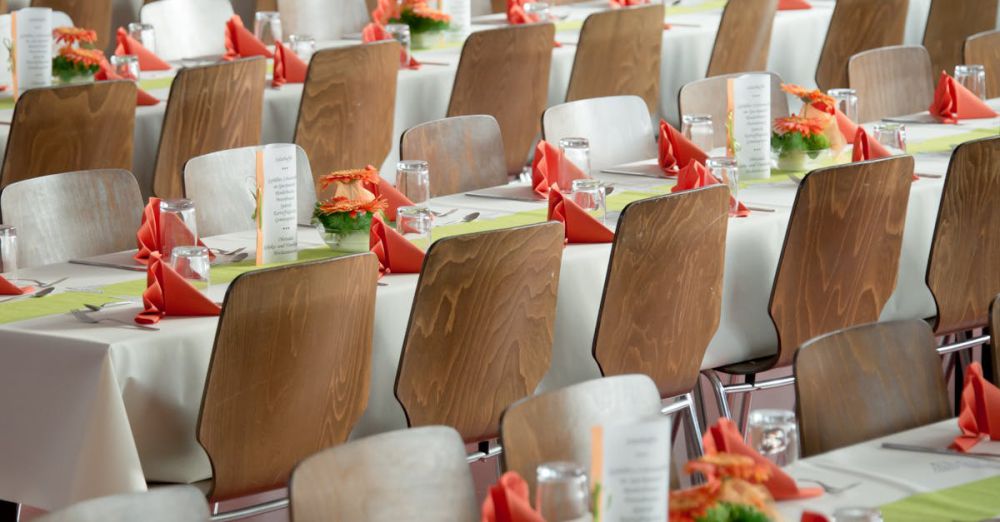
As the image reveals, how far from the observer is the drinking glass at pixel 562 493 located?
8.29 ft

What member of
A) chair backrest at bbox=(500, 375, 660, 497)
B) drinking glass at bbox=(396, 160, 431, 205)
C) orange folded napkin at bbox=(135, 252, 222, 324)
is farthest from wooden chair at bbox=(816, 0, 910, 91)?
chair backrest at bbox=(500, 375, 660, 497)

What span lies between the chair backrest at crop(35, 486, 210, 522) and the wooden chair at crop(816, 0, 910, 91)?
5.73 metres

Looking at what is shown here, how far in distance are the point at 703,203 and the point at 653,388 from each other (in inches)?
45.9

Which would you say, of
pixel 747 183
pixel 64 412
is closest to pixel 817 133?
pixel 747 183

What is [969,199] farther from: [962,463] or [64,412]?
[64,412]

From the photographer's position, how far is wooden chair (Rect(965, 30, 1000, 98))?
688 centimetres

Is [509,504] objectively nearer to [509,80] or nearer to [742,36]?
[509,80]

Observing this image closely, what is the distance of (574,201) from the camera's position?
4648mm

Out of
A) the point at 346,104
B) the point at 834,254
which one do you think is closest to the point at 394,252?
the point at 834,254

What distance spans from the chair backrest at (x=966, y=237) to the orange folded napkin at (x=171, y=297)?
206 centimetres

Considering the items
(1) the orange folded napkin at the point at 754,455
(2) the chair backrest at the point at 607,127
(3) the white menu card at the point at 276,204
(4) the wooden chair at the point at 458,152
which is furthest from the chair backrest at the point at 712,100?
(1) the orange folded napkin at the point at 754,455

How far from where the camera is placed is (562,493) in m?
2.53

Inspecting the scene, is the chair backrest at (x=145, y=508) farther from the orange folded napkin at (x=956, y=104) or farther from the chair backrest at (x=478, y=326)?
the orange folded napkin at (x=956, y=104)

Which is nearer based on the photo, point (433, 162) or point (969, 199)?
point (969, 199)
